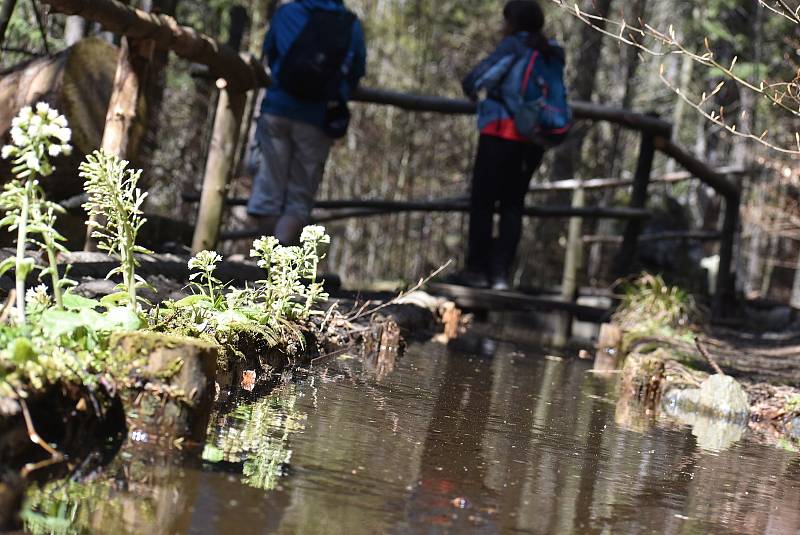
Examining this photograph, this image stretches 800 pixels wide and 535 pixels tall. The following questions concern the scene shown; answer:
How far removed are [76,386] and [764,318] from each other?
492 inches

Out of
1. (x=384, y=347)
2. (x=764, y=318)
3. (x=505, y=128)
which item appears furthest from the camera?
(x=764, y=318)

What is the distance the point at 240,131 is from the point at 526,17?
2.49 meters

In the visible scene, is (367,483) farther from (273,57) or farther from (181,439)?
(273,57)

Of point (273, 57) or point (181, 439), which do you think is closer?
point (181, 439)

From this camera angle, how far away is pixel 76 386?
237cm

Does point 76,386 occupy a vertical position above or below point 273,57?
below

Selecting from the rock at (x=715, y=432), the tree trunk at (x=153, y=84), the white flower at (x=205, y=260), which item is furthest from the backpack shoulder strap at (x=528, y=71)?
the white flower at (x=205, y=260)

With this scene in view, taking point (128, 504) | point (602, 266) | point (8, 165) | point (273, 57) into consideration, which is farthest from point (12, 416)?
point (602, 266)

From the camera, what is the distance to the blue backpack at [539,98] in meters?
8.66

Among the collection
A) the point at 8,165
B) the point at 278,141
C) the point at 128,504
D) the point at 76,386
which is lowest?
the point at 128,504

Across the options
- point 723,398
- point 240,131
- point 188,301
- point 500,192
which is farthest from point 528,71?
point 188,301

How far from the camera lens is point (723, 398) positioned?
4.93 meters

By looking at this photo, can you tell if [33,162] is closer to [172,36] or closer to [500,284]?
[172,36]

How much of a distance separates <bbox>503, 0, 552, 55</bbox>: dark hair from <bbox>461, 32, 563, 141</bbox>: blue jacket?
0.06 metres
